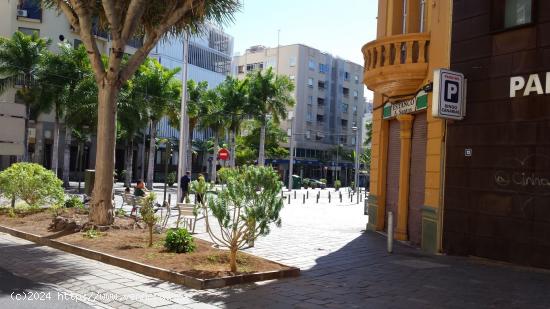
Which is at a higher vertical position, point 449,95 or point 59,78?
point 59,78

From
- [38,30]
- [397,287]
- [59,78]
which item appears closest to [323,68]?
[38,30]

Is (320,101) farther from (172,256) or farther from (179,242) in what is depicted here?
(172,256)

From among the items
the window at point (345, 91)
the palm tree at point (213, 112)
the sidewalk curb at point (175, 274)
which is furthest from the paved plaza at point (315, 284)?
the window at point (345, 91)

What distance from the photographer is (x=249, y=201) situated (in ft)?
28.3

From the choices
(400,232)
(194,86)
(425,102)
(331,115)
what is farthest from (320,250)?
(331,115)

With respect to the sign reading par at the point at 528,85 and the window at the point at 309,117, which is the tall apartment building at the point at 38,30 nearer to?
the window at the point at 309,117

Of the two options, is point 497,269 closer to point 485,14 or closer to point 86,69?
point 485,14

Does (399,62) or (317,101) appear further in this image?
(317,101)

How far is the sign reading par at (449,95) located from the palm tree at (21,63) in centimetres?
3061

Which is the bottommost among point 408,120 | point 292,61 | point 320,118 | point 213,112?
point 408,120

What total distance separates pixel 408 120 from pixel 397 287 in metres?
6.69

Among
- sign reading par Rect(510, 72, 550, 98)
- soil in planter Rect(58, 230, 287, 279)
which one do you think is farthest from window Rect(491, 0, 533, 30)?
soil in planter Rect(58, 230, 287, 279)

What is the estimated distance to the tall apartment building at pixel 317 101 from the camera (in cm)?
7862

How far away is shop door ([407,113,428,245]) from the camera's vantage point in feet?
44.1
